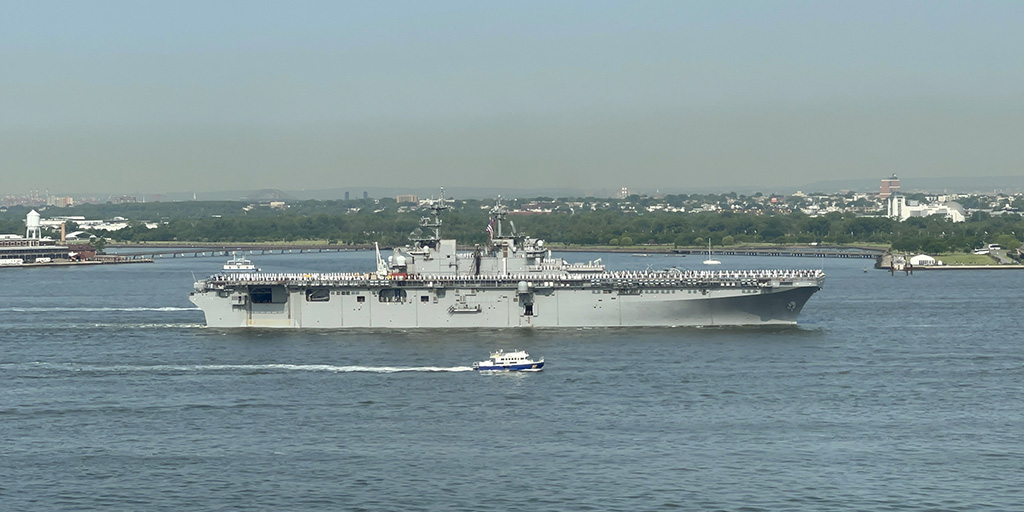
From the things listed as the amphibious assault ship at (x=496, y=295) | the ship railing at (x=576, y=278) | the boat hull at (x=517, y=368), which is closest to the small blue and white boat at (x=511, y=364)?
the boat hull at (x=517, y=368)

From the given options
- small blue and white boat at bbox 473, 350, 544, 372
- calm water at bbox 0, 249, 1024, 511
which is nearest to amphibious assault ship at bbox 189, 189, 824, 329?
calm water at bbox 0, 249, 1024, 511

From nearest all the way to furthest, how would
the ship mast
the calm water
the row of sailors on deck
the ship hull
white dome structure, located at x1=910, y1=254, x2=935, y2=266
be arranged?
the calm water < the ship hull < the row of sailors on deck < the ship mast < white dome structure, located at x1=910, y1=254, x2=935, y2=266

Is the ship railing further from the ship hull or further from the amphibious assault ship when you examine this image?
the ship hull

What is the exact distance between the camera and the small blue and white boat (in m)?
46.1

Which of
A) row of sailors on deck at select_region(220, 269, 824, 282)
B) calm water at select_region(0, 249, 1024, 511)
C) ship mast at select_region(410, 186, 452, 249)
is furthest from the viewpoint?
ship mast at select_region(410, 186, 452, 249)

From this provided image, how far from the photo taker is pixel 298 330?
59.5 metres

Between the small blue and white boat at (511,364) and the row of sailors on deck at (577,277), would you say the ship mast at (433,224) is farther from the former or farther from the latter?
the small blue and white boat at (511,364)

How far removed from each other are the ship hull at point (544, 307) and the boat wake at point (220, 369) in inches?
448

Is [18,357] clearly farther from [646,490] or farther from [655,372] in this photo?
[646,490]

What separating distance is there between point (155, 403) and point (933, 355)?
1145 inches

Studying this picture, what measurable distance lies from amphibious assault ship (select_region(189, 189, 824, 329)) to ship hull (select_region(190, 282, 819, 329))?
0.15ft

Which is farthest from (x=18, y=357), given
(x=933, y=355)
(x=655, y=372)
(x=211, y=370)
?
(x=933, y=355)

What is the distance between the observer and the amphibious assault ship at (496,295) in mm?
57750

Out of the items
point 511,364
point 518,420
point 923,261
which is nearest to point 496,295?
point 511,364
